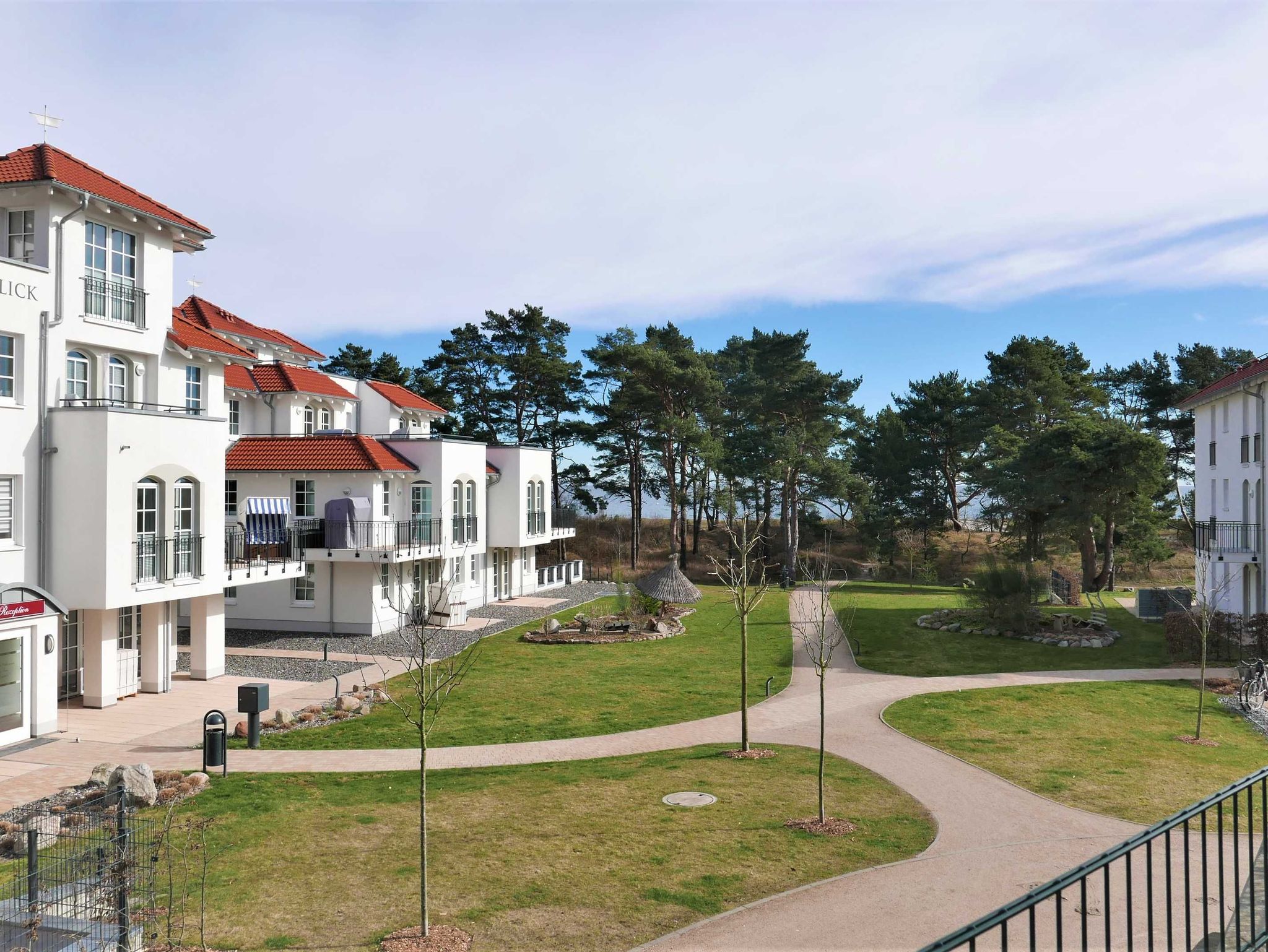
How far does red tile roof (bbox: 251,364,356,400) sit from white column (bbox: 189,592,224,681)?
11.9m

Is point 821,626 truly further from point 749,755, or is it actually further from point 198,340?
point 198,340

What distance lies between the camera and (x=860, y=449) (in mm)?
60156

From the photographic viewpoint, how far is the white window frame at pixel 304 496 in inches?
1175

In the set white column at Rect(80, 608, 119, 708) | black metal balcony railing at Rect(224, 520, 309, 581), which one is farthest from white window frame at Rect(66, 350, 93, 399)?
black metal balcony railing at Rect(224, 520, 309, 581)

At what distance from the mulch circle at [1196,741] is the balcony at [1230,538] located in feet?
45.3

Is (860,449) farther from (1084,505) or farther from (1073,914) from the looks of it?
(1073,914)

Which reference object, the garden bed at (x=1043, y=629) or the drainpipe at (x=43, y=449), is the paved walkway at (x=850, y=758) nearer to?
the drainpipe at (x=43, y=449)

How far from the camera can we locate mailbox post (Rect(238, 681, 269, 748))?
15984 millimetres

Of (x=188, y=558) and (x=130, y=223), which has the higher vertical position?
(x=130, y=223)

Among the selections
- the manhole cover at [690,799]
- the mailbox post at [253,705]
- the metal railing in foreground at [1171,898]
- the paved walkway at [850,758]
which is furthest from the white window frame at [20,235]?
the metal railing in foreground at [1171,898]

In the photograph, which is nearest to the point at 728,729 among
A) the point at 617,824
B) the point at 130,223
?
the point at 617,824

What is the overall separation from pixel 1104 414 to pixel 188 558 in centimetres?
4953

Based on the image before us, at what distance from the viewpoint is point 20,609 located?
54.3 ft

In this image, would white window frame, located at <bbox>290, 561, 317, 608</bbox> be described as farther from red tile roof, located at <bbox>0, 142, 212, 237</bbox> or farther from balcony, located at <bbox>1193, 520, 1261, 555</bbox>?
balcony, located at <bbox>1193, 520, 1261, 555</bbox>
